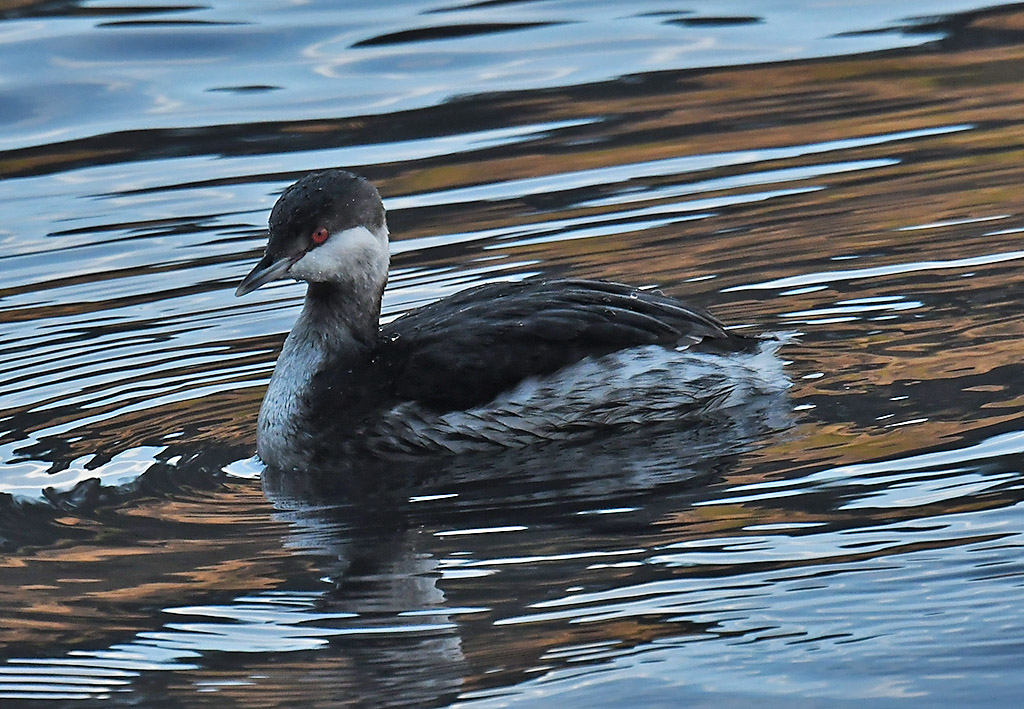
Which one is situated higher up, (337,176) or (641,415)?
(337,176)

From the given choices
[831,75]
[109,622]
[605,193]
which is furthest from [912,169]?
[109,622]

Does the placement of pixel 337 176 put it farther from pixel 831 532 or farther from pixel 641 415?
pixel 831 532

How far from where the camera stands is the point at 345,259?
668cm

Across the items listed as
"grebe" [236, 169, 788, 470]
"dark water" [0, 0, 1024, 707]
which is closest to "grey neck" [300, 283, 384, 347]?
"grebe" [236, 169, 788, 470]

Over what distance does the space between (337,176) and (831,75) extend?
22.2 feet

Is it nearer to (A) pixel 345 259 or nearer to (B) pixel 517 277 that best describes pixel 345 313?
(A) pixel 345 259

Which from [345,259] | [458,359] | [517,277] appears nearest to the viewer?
[458,359]

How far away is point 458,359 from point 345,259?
0.60 metres

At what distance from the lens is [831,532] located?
17.2 feet

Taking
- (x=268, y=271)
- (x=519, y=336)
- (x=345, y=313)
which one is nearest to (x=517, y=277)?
(x=345, y=313)

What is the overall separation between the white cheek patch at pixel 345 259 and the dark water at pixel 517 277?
0.72 meters

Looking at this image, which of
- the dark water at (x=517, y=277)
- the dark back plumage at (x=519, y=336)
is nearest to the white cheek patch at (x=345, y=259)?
the dark back plumage at (x=519, y=336)

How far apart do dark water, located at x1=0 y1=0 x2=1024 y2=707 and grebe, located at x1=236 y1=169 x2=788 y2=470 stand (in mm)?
167

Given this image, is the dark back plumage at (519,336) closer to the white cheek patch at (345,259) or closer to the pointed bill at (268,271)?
the white cheek patch at (345,259)
